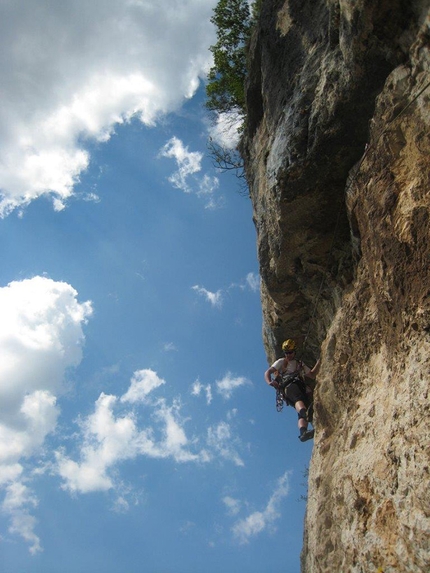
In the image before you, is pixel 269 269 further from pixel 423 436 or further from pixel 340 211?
pixel 423 436

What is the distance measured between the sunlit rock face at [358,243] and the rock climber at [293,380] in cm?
119

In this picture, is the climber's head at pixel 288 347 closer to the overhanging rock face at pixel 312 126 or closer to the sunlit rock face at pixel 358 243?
the overhanging rock face at pixel 312 126

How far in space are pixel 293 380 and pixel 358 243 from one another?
12.9ft

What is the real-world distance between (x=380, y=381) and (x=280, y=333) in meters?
4.37

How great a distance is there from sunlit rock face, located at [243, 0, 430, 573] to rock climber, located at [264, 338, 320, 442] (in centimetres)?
119

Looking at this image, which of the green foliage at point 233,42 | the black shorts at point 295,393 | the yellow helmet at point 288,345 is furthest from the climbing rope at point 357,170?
the green foliage at point 233,42

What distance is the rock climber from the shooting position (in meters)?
→ 8.99

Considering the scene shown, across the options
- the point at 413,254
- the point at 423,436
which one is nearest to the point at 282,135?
the point at 413,254

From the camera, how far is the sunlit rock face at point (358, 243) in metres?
4.50

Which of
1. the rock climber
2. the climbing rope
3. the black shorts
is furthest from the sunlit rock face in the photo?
the black shorts

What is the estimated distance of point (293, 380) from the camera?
371 inches

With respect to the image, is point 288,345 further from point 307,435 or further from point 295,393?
point 307,435

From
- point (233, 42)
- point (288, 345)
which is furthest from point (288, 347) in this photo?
point (233, 42)

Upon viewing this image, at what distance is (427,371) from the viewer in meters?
4.29
